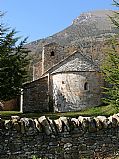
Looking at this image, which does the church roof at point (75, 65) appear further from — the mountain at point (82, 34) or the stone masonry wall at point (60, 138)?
the stone masonry wall at point (60, 138)

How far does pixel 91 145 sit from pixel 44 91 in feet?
83.9

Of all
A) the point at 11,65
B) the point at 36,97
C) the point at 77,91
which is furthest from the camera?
the point at 36,97

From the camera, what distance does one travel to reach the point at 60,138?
26.7ft

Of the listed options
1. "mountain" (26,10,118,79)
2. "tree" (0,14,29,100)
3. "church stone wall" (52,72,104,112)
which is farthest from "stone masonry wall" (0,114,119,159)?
"mountain" (26,10,118,79)

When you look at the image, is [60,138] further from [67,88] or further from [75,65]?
[75,65]

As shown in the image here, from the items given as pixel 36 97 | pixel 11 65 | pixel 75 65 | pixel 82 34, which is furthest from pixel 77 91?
pixel 82 34

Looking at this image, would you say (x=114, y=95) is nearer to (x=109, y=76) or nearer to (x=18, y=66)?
(x=109, y=76)

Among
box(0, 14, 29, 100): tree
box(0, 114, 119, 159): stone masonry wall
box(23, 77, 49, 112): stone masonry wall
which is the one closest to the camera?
box(0, 114, 119, 159): stone masonry wall

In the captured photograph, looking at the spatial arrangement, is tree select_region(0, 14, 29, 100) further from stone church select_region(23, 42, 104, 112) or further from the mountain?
the mountain

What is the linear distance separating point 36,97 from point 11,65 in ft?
36.1

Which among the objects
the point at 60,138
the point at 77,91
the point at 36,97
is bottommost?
the point at 60,138

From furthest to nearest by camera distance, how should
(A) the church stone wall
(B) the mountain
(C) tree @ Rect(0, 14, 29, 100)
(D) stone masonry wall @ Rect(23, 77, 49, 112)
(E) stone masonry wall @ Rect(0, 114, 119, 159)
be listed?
(B) the mountain
(D) stone masonry wall @ Rect(23, 77, 49, 112)
(A) the church stone wall
(C) tree @ Rect(0, 14, 29, 100)
(E) stone masonry wall @ Rect(0, 114, 119, 159)

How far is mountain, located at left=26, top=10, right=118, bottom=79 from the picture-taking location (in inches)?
2003

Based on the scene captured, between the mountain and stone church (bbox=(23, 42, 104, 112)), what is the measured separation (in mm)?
12078
